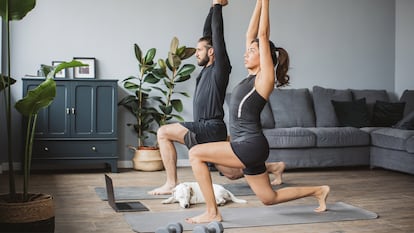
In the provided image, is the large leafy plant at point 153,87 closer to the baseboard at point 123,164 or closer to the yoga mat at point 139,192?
the baseboard at point 123,164

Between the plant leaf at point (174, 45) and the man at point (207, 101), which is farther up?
the plant leaf at point (174, 45)

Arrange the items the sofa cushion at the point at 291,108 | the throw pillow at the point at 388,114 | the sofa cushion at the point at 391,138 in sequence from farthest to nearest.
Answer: the throw pillow at the point at 388,114 < the sofa cushion at the point at 291,108 < the sofa cushion at the point at 391,138

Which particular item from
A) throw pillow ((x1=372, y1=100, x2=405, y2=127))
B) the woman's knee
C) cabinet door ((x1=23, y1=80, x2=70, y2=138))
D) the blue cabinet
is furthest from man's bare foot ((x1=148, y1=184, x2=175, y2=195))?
throw pillow ((x1=372, y1=100, x2=405, y2=127))

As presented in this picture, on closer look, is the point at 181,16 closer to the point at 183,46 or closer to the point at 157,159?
the point at 183,46

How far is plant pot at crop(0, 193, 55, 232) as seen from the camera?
113 inches

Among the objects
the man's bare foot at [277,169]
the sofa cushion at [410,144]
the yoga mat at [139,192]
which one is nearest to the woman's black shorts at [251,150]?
the yoga mat at [139,192]

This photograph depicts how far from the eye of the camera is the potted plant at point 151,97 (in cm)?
625

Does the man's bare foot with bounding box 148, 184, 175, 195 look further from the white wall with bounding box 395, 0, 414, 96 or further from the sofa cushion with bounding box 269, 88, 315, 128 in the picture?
the white wall with bounding box 395, 0, 414, 96

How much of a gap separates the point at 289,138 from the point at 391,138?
107 cm

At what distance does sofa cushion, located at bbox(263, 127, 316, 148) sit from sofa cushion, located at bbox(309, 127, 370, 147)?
13 cm

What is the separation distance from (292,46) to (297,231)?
4092 mm

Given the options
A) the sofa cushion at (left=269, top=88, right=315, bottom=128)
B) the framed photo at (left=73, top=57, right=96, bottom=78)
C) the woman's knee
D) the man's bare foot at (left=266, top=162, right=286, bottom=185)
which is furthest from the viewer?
the sofa cushion at (left=269, top=88, right=315, bottom=128)

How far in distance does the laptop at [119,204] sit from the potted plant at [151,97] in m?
1.98

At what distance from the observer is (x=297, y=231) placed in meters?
3.50
